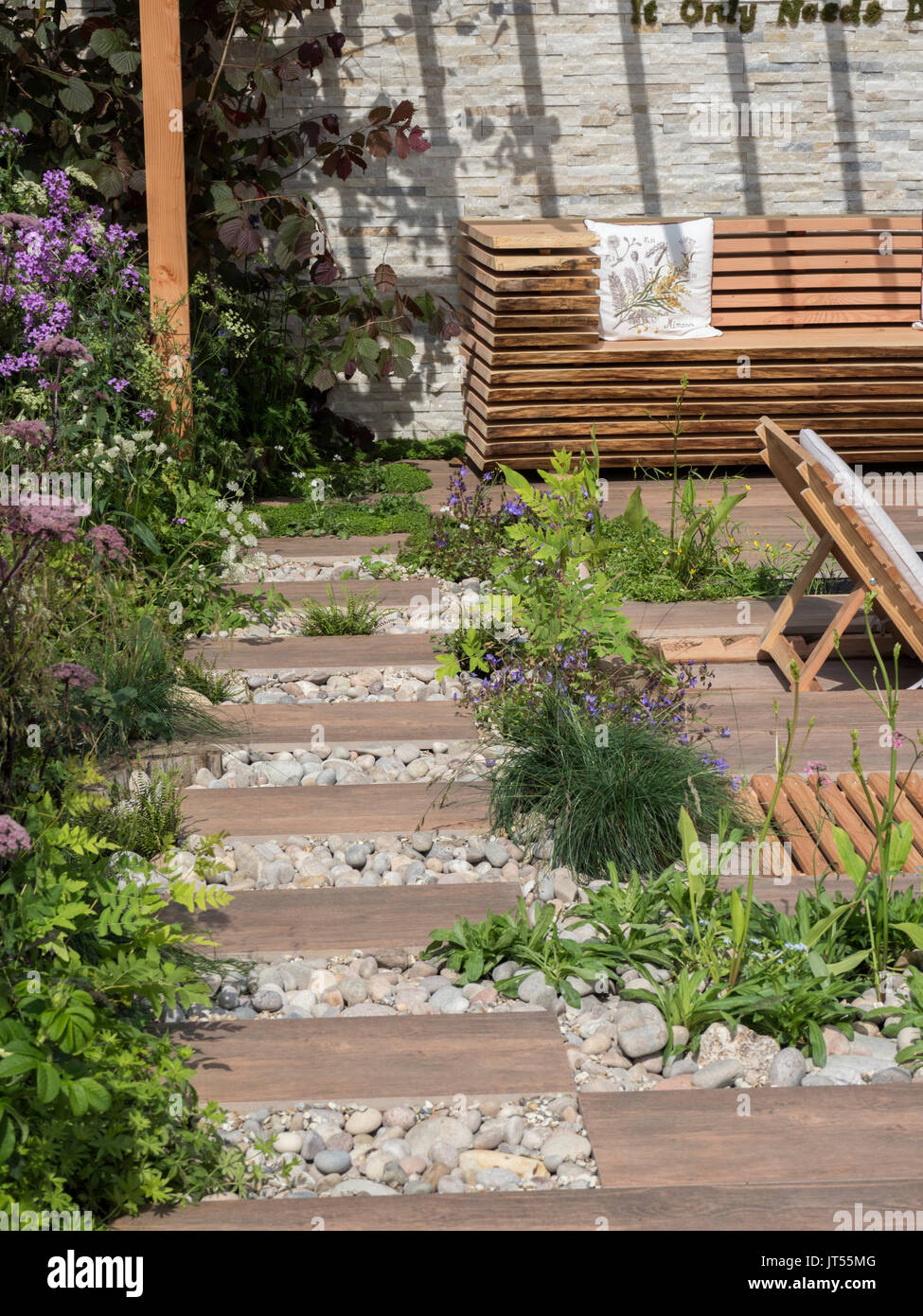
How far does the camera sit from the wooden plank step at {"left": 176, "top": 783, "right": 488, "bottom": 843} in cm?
315

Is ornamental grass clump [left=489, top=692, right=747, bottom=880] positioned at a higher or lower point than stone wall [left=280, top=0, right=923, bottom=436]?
lower

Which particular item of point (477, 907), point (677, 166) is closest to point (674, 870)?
point (477, 907)

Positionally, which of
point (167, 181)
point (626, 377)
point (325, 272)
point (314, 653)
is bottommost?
point (314, 653)

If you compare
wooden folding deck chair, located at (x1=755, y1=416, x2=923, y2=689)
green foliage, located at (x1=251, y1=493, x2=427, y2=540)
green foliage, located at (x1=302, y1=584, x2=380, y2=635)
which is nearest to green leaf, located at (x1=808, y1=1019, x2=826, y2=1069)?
wooden folding deck chair, located at (x1=755, y1=416, x2=923, y2=689)

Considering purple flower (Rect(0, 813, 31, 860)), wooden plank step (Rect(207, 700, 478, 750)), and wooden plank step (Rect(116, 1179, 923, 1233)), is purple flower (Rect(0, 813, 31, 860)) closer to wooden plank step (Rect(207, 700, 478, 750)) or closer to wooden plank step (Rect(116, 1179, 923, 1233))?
wooden plank step (Rect(116, 1179, 923, 1233))

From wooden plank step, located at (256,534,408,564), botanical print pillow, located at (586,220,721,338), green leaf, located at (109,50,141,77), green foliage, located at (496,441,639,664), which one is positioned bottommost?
wooden plank step, located at (256,534,408,564)

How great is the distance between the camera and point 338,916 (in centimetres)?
276

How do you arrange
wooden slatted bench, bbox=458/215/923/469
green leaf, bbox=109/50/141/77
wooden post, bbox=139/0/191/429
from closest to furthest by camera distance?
wooden post, bbox=139/0/191/429 → green leaf, bbox=109/50/141/77 → wooden slatted bench, bbox=458/215/923/469

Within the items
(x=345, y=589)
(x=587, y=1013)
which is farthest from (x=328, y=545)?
(x=587, y=1013)

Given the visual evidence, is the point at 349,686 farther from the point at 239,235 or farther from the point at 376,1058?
the point at 239,235

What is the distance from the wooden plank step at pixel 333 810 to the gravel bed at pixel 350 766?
66mm

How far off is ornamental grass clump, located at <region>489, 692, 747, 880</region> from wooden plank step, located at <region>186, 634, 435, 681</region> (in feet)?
3.36

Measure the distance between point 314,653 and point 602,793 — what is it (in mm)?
1536

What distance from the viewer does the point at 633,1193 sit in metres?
1.93
